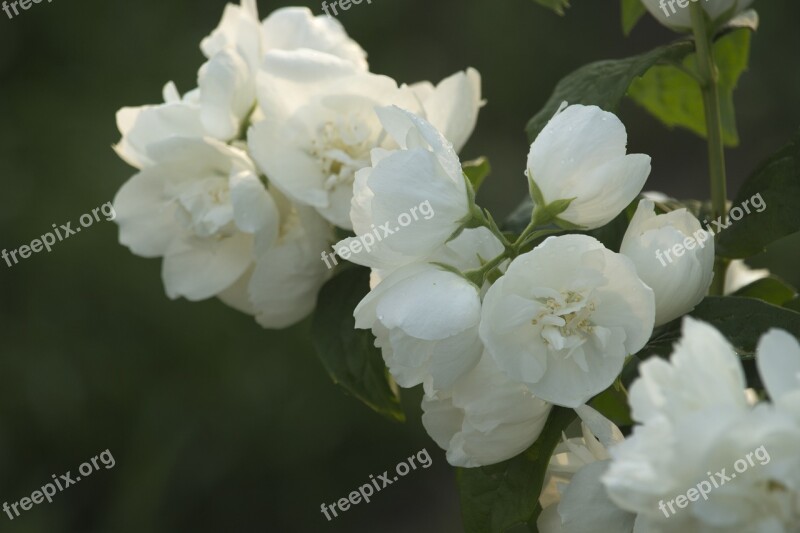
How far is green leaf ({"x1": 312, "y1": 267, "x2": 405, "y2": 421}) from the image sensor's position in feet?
2.27

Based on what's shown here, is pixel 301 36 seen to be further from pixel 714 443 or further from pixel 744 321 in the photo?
pixel 714 443

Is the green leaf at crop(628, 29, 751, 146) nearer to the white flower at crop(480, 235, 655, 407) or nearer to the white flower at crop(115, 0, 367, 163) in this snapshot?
the white flower at crop(115, 0, 367, 163)

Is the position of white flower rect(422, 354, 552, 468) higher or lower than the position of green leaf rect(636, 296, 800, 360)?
higher

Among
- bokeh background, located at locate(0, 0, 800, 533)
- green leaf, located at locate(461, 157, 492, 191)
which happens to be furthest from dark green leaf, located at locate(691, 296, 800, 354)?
bokeh background, located at locate(0, 0, 800, 533)

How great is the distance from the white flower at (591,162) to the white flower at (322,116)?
18 centimetres

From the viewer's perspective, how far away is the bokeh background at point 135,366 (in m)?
2.10

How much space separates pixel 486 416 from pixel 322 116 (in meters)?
0.27

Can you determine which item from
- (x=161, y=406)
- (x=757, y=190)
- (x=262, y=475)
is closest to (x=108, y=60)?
(x=161, y=406)

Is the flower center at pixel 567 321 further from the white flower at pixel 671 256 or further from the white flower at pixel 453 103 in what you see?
the white flower at pixel 453 103

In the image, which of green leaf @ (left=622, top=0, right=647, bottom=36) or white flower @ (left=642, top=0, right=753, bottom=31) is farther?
green leaf @ (left=622, top=0, right=647, bottom=36)

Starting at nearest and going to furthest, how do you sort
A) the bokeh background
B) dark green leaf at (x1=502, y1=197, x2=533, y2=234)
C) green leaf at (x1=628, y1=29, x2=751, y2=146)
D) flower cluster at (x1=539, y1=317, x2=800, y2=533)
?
flower cluster at (x1=539, y1=317, x2=800, y2=533) → dark green leaf at (x1=502, y1=197, x2=533, y2=234) → green leaf at (x1=628, y1=29, x2=751, y2=146) → the bokeh background

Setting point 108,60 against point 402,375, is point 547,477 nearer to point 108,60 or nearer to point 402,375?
point 402,375

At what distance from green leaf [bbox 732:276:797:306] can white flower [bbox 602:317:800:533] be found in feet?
1.17

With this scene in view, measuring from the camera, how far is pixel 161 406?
7.06 ft
